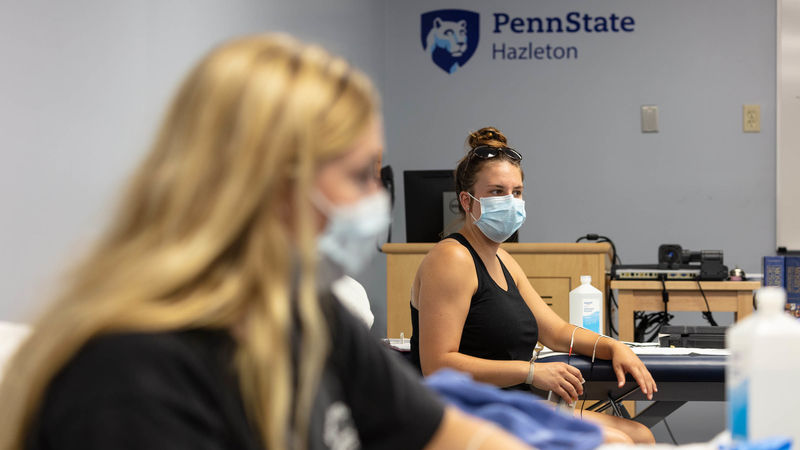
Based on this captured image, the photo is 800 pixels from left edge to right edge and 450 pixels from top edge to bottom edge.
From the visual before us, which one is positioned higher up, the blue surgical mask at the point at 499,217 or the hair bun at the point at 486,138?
the hair bun at the point at 486,138

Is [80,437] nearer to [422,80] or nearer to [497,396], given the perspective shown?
[497,396]

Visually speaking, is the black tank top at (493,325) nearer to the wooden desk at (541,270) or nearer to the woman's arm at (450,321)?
the woman's arm at (450,321)

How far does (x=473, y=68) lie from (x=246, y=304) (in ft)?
14.9

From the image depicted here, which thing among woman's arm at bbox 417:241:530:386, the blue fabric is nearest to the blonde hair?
the blue fabric

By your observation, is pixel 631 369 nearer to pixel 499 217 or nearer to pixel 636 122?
pixel 499 217

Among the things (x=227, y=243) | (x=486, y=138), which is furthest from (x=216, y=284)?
(x=486, y=138)

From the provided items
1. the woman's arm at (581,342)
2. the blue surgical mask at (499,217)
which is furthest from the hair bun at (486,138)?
the woman's arm at (581,342)

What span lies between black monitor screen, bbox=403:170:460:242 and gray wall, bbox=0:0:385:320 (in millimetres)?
1381

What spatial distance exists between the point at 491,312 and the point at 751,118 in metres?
3.44

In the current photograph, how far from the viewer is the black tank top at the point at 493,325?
211cm

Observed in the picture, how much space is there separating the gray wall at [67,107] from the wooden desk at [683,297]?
206 cm

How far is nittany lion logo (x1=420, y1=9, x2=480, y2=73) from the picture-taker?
511 centimetres

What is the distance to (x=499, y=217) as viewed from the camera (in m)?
2.24

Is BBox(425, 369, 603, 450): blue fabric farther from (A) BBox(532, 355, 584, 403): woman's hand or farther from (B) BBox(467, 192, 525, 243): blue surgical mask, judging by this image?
(B) BBox(467, 192, 525, 243): blue surgical mask
